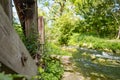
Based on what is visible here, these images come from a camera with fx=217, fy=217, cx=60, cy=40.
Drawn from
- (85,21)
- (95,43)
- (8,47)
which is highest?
(8,47)

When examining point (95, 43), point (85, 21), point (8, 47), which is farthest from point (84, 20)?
point (8, 47)

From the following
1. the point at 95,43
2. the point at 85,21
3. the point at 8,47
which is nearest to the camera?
the point at 8,47

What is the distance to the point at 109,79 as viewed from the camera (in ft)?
31.3

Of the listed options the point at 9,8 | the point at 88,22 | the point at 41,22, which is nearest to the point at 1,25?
the point at 9,8

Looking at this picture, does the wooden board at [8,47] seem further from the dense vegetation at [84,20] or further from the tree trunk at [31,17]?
the dense vegetation at [84,20]

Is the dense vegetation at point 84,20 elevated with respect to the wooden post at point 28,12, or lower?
lower

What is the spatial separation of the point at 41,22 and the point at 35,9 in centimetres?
176

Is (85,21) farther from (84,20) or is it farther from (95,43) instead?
(95,43)

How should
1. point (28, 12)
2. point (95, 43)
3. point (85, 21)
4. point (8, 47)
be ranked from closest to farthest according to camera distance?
1. point (8, 47)
2. point (28, 12)
3. point (95, 43)
4. point (85, 21)

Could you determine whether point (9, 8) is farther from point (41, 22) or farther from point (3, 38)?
point (41, 22)

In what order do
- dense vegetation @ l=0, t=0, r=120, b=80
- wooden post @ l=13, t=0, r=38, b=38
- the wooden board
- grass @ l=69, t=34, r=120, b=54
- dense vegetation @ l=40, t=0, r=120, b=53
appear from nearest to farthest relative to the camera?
the wooden board → wooden post @ l=13, t=0, r=38, b=38 → grass @ l=69, t=34, r=120, b=54 → dense vegetation @ l=0, t=0, r=120, b=80 → dense vegetation @ l=40, t=0, r=120, b=53

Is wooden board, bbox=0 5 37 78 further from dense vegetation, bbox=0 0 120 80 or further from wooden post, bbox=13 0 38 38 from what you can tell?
dense vegetation, bbox=0 0 120 80

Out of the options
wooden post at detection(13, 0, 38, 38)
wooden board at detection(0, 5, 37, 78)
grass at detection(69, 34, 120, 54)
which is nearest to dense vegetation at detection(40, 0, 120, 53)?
grass at detection(69, 34, 120, 54)

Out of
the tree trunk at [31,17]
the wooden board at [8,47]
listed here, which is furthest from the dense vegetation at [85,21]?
the wooden board at [8,47]
